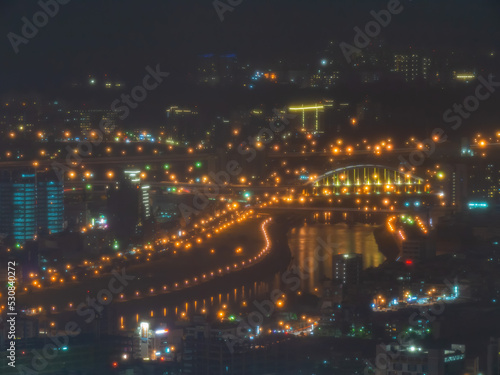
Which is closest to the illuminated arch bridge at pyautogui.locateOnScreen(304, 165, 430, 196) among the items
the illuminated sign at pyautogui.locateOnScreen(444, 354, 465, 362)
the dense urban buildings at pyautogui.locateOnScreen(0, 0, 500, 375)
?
the dense urban buildings at pyautogui.locateOnScreen(0, 0, 500, 375)

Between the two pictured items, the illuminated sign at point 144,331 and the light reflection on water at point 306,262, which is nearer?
the illuminated sign at point 144,331

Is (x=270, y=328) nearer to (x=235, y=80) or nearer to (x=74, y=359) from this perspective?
(x=74, y=359)

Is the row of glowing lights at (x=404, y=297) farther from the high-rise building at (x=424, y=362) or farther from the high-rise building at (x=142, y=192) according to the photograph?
the high-rise building at (x=142, y=192)

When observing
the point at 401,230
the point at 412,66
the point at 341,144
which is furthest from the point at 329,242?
the point at 412,66

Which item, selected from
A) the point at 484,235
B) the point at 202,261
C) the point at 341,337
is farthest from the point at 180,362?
the point at 484,235

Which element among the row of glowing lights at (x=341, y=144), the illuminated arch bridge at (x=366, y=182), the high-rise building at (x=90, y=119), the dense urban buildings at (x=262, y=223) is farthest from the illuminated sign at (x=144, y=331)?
the high-rise building at (x=90, y=119)

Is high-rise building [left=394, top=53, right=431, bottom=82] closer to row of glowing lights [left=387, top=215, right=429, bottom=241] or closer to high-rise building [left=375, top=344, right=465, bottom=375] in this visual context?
row of glowing lights [left=387, top=215, right=429, bottom=241]

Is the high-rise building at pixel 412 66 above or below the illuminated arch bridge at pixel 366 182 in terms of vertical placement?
above

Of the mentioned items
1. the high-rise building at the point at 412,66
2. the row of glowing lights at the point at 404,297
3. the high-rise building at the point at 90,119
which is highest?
the high-rise building at the point at 412,66
